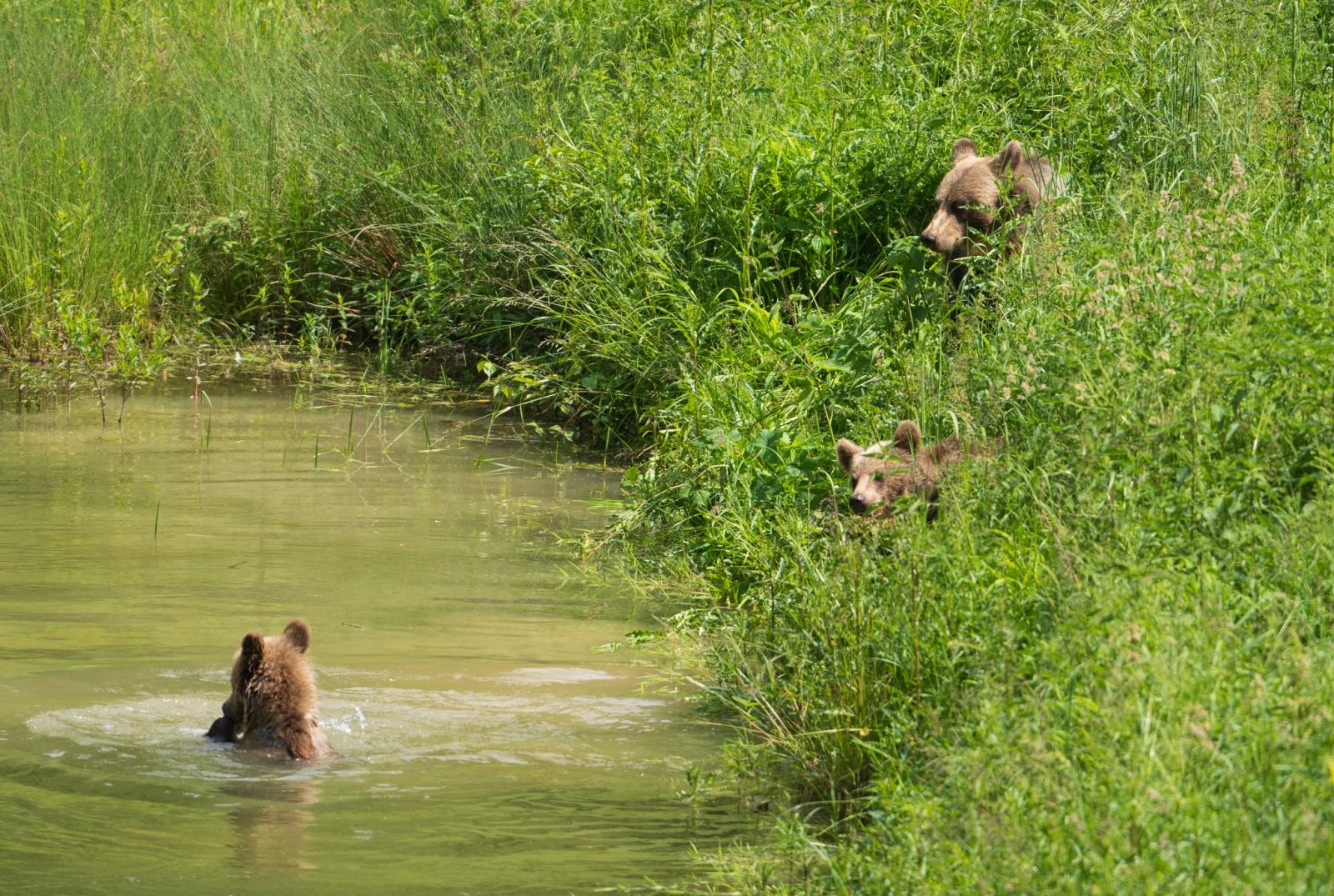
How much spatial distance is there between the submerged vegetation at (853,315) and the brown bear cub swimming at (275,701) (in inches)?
58.6

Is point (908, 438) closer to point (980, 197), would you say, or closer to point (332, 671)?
point (980, 197)

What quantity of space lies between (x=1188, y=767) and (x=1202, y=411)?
1.87 meters

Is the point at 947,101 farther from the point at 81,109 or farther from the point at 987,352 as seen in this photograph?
the point at 81,109

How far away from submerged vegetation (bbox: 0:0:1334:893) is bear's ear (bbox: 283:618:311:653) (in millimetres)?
1512

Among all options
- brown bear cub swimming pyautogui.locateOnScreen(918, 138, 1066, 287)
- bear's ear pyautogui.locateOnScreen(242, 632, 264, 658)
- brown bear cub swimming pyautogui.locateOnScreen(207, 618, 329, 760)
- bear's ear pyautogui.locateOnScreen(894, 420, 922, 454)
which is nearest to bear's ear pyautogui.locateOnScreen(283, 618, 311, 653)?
brown bear cub swimming pyautogui.locateOnScreen(207, 618, 329, 760)

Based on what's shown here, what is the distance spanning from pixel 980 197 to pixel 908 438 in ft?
7.54

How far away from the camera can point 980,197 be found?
8.82m

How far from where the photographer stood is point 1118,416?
5.63 m

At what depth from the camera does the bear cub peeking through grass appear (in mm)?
6773

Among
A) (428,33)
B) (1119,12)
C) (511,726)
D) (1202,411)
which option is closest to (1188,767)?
(1202,411)

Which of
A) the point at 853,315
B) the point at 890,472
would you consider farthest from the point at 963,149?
the point at 890,472

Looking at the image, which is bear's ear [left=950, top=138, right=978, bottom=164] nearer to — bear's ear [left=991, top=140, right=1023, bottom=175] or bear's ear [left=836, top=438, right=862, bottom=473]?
bear's ear [left=991, top=140, right=1023, bottom=175]

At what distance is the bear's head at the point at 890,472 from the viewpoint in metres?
6.78

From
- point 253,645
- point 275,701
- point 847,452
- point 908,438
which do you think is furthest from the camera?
point 847,452
